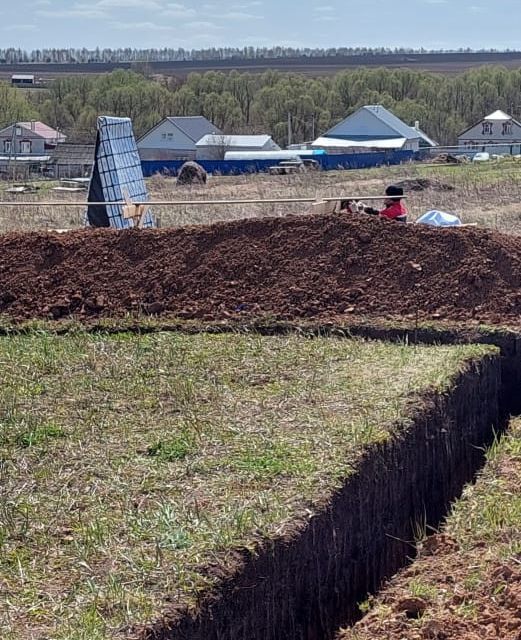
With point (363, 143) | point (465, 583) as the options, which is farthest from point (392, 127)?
point (465, 583)

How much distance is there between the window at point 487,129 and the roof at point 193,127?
17029 millimetres

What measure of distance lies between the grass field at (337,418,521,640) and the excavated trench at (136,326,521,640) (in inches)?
7.5

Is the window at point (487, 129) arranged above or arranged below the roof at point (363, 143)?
above

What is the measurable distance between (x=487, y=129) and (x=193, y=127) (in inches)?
735

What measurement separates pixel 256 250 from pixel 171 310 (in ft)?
4.15

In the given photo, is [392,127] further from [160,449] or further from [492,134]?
[160,449]

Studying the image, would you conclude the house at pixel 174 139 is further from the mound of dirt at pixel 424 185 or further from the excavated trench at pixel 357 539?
the excavated trench at pixel 357 539

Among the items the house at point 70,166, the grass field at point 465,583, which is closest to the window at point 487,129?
the house at point 70,166

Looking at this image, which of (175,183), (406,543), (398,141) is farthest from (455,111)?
(406,543)

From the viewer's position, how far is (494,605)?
16.5 ft

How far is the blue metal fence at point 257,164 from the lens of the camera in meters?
41.6

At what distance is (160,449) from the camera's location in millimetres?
6215

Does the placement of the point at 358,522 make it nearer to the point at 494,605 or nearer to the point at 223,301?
the point at 494,605

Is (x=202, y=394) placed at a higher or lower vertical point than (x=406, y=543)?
higher
